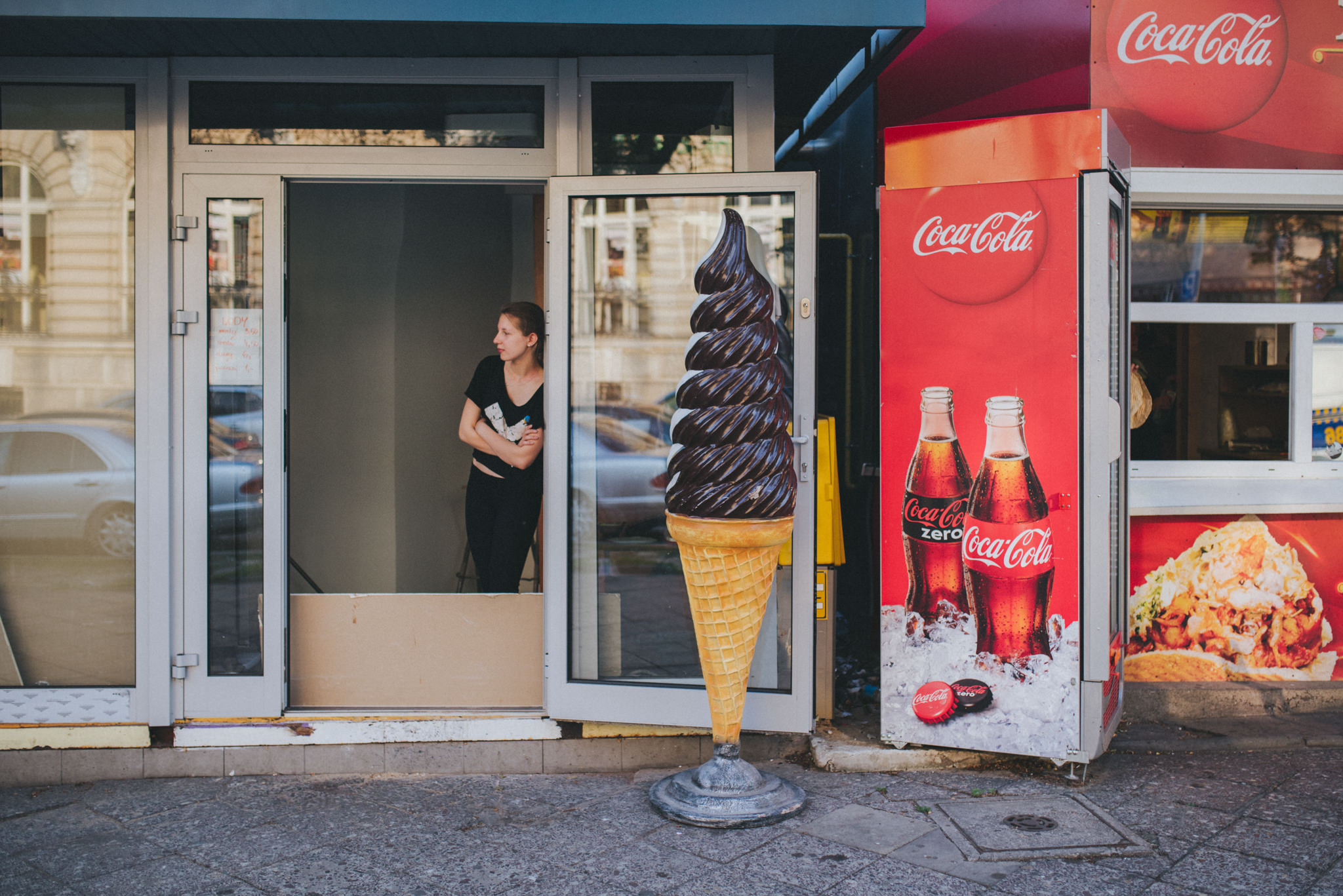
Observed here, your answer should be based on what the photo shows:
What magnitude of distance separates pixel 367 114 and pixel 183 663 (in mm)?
2667

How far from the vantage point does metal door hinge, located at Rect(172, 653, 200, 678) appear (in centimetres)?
449

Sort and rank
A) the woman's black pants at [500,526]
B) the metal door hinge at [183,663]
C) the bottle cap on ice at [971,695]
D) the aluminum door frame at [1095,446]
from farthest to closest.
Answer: the woman's black pants at [500,526]
the metal door hinge at [183,663]
the bottle cap on ice at [971,695]
the aluminum door frame at [1095,446]

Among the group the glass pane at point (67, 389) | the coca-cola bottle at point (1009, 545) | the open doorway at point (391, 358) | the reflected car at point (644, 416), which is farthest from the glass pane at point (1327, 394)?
the glass pane at point (67, 389)

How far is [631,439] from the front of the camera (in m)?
4.62

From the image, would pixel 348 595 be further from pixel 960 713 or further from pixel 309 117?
pixel 960 713

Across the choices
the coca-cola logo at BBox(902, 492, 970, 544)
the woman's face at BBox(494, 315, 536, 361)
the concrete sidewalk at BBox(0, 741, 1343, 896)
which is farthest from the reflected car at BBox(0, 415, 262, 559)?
the coca-cola logo at BBox(902, 492, 970, 544)

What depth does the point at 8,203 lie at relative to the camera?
462 centimetres

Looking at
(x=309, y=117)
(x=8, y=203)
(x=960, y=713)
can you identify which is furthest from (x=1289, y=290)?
(x=8, y=203)

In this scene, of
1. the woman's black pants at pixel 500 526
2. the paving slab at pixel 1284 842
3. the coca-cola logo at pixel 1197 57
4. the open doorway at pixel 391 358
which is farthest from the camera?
the open doorway at pixel 391 358

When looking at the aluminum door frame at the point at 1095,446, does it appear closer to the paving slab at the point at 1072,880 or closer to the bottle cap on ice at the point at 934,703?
the bottle cap on ice at the point at 934,703

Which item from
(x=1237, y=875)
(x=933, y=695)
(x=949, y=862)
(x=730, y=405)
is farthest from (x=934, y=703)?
(x=730, y=405)

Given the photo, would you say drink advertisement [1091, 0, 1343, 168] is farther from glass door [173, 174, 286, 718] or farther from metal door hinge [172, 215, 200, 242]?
metal door hinge [172, 215, 200, 242]

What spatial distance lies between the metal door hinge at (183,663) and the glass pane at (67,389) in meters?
0.23

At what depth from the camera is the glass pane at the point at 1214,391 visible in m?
5.25
